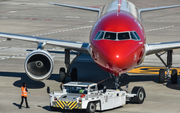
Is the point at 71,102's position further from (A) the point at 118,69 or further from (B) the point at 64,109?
(A) the point at 118,69

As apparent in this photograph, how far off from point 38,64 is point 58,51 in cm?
1485

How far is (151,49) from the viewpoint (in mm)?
24219

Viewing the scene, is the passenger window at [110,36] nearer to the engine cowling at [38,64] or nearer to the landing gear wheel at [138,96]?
the landing gear wheel at [138,96]

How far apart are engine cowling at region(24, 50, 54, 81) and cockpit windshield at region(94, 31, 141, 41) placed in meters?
3.97

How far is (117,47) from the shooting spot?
1988cm

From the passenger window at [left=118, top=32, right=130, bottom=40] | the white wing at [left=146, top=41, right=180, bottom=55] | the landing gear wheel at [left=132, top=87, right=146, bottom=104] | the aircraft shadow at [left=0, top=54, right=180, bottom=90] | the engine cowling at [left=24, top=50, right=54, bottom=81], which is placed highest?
the passenger window at [left=118, top=32, right=130, bottom=40]

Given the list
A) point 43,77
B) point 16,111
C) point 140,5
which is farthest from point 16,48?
point 140,5

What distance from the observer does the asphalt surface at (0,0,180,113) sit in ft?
71.6

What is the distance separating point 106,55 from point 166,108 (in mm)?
4374

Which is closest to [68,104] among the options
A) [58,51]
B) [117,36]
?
[117,36]

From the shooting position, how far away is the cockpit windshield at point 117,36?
20.7 meters

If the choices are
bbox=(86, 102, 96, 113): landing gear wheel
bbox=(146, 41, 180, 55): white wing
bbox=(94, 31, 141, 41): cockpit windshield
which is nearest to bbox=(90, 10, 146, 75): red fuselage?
bbox=(94, 31, 141, 41): cockpit windshield

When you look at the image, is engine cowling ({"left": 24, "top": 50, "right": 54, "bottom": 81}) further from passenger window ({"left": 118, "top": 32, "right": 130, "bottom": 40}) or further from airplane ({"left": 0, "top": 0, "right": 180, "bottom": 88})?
passenger window ({"left": 118, "top": 32, "right": 130, "bottom": 40})

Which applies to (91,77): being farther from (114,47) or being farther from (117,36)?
(114,47)
